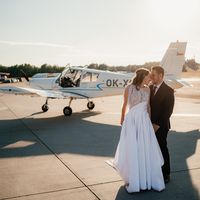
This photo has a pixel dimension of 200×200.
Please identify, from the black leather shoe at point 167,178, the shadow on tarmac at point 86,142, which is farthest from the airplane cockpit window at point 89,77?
the black leather shoe at point 167,178

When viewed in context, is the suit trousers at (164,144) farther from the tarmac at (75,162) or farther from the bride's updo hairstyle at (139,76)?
the bride's updo hairstyle at (139,76)

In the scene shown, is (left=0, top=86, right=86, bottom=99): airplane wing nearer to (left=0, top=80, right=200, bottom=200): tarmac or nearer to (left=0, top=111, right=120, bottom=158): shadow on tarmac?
(left=0, top=111, right=120, bottom=158): shadow on tarmac

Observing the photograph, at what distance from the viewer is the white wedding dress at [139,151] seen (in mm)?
4980

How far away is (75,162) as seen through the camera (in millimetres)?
6641

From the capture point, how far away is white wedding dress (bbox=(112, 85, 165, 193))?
16.3 ft

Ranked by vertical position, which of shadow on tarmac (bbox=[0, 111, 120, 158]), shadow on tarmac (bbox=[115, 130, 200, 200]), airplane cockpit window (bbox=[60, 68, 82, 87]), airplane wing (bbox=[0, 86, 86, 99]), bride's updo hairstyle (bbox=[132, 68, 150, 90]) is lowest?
shadow on tarmac (bbox=[0, 111, 120, 158])

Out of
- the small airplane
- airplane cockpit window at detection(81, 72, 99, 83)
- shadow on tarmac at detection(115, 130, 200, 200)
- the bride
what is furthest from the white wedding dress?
airplane cockpit window at detection(81, 72, 99, 83)

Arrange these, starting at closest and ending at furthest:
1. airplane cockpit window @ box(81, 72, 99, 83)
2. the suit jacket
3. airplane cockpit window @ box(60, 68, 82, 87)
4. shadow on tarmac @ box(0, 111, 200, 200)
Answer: shadow on tarmac @ box(0, 111, 200, 200), the suit jacket, airplane cockpit window @ box(81, 72, 99, 83), airplane cockpit window @ box(60, 68, 82, 87)

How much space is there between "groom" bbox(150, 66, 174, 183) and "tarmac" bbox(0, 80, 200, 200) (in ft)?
2.67

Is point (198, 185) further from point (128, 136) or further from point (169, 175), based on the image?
point (128, 136)

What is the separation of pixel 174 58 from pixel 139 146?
1030 cm

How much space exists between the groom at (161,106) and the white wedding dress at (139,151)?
21 cm

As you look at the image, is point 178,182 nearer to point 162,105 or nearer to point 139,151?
point 139,151

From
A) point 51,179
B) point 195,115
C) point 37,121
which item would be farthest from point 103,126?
point 51,179
